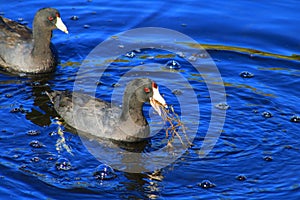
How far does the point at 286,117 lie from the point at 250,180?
1692mm

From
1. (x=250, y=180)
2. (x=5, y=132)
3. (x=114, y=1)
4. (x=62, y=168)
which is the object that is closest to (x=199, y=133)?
(x=250, y=180)

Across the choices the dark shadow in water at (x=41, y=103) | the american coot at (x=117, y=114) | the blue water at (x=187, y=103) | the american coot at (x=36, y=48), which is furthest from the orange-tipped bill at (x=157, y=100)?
the american coot at (x=36, y=48)

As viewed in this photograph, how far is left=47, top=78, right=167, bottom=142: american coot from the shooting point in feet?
25.4

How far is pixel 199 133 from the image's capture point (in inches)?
321

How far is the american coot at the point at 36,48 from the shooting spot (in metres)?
9.82

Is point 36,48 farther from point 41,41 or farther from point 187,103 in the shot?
point 187,103

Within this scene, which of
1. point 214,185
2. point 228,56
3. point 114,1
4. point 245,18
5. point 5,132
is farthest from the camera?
point 114,1

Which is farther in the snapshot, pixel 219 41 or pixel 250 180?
pixel 219 41

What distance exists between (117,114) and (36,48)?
2.52 meters

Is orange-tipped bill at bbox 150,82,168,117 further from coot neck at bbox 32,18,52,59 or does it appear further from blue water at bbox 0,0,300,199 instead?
coot neck at bbox 32,18,52,59

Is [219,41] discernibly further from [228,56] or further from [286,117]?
[286,117]

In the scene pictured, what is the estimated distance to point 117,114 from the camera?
8.11 meters

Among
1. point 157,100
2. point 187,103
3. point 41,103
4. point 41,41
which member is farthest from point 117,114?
point 41,41

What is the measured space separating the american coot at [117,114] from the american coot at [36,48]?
5.71ft
